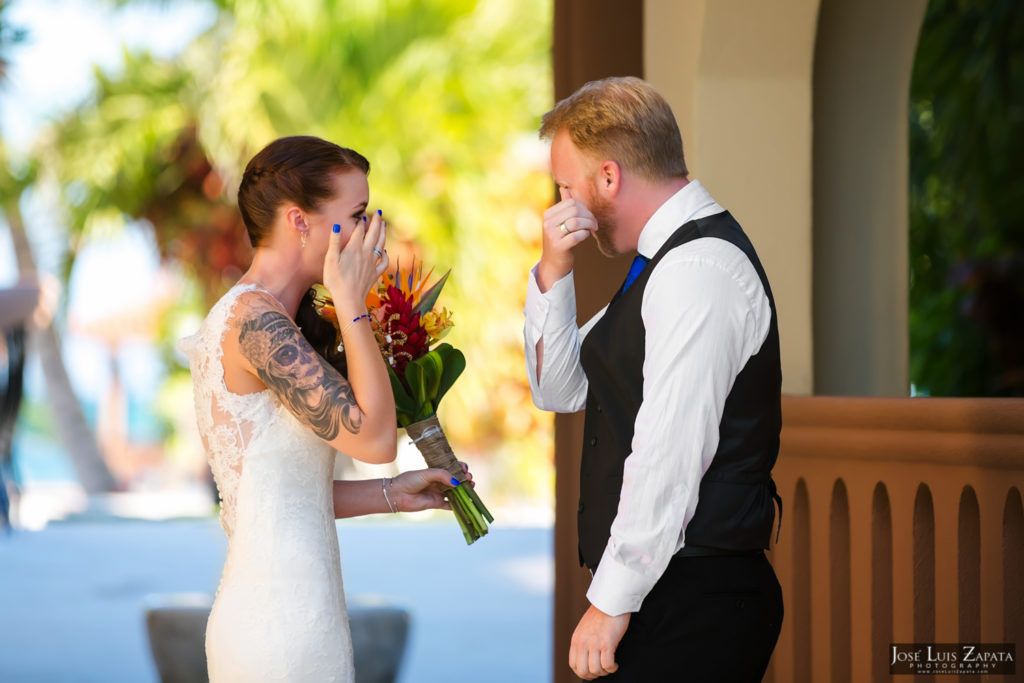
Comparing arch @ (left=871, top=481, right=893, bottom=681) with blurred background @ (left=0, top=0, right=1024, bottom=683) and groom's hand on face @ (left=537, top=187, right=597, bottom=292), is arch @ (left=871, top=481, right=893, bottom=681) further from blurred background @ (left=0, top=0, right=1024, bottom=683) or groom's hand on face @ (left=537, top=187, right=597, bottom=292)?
groom's hand on face @ (left=537, top=187, right=597, bottom=292)

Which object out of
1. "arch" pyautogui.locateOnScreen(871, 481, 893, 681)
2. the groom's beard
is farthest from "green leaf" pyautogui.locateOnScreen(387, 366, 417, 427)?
"arch" pyautogui.locateOnScreen(871, 481, 893, 681)

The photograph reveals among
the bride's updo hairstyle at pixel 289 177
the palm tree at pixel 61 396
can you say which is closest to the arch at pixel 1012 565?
the bride's updo hairstyle at pixel 289 177

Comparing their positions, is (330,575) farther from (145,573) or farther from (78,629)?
(145,573)

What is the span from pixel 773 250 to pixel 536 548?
21.0 ft

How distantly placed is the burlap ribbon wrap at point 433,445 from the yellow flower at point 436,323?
0.51 ft

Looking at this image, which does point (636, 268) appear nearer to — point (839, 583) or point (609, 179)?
point (609, 179)

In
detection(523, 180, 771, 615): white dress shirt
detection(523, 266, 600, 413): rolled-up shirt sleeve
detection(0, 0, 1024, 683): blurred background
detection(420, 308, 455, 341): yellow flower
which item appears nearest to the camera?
detection(523, 180, 771, 615): white dress shirt

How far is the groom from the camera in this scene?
60.3 inches

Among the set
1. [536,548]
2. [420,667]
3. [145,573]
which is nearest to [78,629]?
[145,573]

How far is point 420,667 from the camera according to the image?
18.3 feet

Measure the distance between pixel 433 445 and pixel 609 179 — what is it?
2.01 feet

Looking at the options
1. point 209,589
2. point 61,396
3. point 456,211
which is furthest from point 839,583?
point 61,396

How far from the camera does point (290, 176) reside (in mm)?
1859

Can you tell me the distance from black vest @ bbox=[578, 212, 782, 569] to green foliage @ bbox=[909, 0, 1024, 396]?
4.05m
